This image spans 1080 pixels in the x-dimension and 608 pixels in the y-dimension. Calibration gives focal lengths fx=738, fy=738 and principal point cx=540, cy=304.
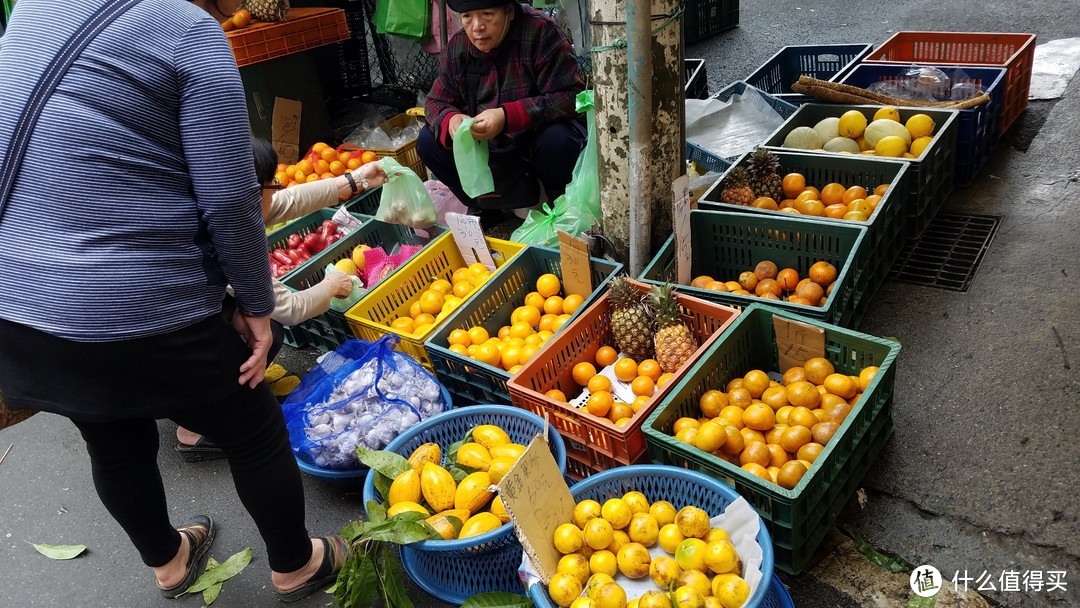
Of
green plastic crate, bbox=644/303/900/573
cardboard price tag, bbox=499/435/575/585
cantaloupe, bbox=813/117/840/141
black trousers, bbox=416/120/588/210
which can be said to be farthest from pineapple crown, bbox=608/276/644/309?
cantaloupe, bbox=813/117/840/141

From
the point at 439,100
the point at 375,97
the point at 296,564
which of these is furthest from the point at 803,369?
the point at 375,97

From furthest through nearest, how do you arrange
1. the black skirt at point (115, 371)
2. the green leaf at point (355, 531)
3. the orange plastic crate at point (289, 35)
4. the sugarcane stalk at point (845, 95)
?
the orange plastic crate at point (289, 35), the sugarcane stalk at point (845, 95), the green leaf at point (355, 531), the black skirt at point (115, 371)

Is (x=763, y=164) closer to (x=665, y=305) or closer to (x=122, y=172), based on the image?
A: (x=665, y=305)

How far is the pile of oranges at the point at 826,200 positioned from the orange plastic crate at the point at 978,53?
154 cm

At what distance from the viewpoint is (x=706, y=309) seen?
3025mm

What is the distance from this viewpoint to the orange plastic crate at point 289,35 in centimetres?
533

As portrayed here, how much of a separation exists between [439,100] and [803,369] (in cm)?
267

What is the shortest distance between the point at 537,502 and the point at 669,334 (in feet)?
3.43

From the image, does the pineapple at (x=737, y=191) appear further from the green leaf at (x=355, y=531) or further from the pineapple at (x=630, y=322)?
the green leaf at (x=355, y=531)

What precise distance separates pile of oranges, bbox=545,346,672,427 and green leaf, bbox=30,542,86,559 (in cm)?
209

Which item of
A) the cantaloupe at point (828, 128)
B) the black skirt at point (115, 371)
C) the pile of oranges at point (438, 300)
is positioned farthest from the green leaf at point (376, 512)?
the cantaloupe at point (828, 128)

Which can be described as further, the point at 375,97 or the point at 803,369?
the point at 375,97

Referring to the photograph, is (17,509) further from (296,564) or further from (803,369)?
(803,369)

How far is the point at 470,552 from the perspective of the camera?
2.29 metres
